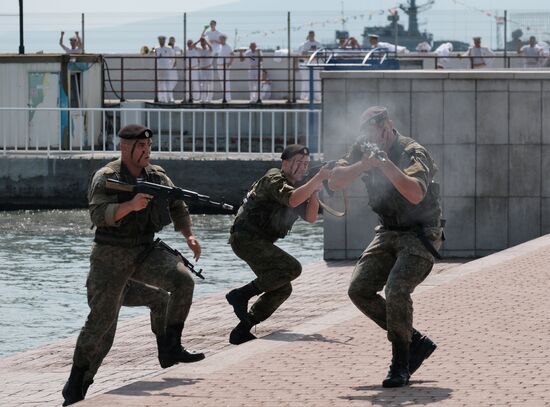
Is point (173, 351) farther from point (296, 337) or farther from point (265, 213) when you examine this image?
point (265, 213)

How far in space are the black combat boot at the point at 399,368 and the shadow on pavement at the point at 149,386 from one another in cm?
104

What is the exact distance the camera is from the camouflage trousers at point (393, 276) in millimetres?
8398

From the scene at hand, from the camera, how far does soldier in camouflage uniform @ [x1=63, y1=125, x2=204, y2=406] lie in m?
8.86

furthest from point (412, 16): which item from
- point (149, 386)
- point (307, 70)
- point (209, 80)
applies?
point (149, 386)

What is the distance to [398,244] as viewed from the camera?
862cm

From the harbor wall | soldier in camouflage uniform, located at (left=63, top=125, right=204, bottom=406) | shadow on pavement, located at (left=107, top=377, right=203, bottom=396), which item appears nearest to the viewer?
shadow on pavement, located at (left=107, top=377, right=203, bottom=396)

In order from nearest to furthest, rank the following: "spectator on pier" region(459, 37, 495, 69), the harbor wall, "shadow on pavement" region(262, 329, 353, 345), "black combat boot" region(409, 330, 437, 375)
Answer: "black combat boot" region(409, 330, 437, 375) < "shadow on pavement" region(262, 329, 353, 345) < the harbor wall < "spectator on pier" region(459, 37, 495, 69)

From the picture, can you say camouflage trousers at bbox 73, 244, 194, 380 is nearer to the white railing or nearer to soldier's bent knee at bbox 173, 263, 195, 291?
soldier's bent knee at bbox 173, 263, 195, 291

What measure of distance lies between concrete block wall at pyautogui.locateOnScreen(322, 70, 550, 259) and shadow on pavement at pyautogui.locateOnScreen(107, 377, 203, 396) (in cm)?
752

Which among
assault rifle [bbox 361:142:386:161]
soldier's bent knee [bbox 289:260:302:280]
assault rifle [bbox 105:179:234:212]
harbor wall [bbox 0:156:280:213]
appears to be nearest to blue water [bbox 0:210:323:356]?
harbor wall [bbox 0:156:280:213]

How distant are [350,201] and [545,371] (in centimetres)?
765

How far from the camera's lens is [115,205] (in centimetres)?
872

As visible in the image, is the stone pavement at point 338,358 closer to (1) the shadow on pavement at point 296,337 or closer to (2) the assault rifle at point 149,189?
(1) the shadow on pavement at point 296,337

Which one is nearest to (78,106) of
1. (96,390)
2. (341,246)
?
(341,246)
